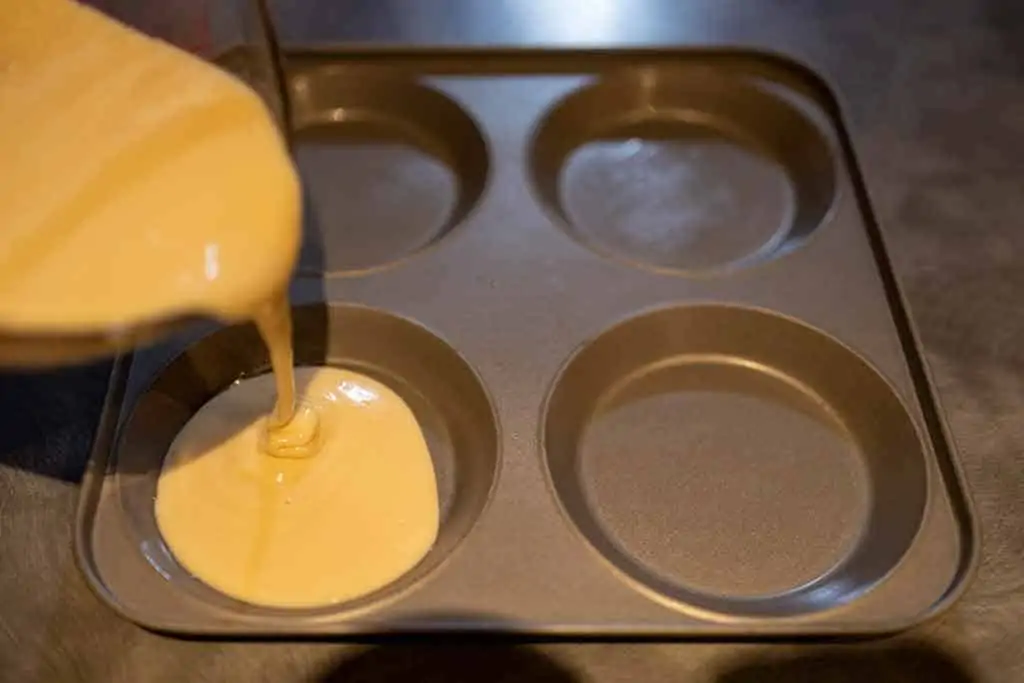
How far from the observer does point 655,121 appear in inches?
47.9

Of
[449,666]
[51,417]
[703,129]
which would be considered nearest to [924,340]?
[703,129]

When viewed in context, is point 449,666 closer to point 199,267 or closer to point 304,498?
point 304,498

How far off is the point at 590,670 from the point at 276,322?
0.32 meters

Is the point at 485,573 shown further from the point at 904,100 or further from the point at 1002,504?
the point at 904,100

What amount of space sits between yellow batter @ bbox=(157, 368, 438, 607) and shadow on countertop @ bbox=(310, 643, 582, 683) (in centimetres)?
8

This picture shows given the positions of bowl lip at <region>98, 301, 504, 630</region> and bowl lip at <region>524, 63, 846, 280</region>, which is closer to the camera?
bowl lip at <region>98, 301, 504, 630</region>

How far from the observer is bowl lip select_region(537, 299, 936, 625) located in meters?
0.79

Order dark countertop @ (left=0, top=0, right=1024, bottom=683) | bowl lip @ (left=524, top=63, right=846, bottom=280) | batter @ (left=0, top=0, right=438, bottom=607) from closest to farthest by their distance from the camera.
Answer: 1. batter @ (left=0, top=0, right=438, bottom=607)
2. dark countertop @ (left=0, top=0, right=1024, bottom=683)
3. bowl lip @ (left=524, top=63, right=846, bottom=280)

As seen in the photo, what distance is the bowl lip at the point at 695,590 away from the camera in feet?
2.58

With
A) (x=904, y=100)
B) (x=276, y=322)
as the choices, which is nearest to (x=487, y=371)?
(x=276, y=322)

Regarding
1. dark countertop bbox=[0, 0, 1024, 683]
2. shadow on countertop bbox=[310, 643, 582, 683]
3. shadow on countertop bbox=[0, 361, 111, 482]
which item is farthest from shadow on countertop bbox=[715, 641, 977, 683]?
shadow on countertop bbox=[0, 361, 111, 482]

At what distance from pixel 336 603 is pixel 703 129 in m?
0.66

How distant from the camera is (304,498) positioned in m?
0.89

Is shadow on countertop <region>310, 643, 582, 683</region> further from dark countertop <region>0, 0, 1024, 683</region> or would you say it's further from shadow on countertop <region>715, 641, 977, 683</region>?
shadow on countertop <region>715, 641, 977, 683</region>
